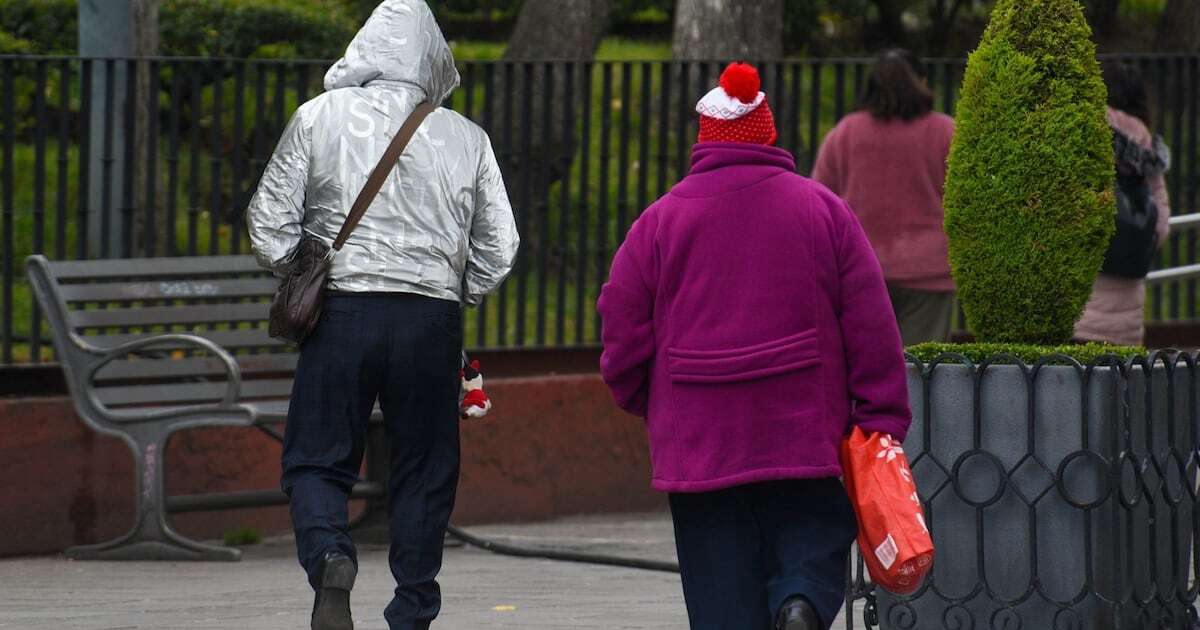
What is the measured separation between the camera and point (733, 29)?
12266mm

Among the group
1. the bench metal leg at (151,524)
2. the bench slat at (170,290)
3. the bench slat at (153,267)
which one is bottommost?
the bench metal leg at (151,524)

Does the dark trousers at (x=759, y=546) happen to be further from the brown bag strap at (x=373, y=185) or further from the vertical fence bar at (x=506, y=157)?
the vertical fence bar at (x=506, y=157)

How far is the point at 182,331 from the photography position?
8.36 m

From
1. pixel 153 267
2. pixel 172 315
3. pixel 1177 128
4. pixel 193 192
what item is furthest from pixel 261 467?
pixel 1177 128

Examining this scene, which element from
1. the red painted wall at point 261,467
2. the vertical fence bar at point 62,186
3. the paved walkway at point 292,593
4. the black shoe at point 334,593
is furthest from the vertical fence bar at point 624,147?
the black shoe at point 334,593

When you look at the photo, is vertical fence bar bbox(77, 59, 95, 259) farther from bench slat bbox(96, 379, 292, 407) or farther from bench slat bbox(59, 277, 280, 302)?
bench slat bbox(96, 379, 292, 407)

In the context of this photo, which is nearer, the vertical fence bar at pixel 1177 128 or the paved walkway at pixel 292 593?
the paved walkway at pixel 292 593

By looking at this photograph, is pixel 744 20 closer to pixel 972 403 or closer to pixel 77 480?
pixel 77 480

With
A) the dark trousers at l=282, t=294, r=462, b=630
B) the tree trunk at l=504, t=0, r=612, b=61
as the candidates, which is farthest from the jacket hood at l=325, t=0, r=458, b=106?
the tree trunk at l=504, t=0, r=612, b=61

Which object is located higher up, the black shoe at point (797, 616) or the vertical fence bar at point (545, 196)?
the vertical fence bar at point (545, 196)

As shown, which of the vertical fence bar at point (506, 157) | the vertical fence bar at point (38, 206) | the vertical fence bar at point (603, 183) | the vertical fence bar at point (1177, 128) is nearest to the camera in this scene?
the vertical fence bar at point (38, 206)

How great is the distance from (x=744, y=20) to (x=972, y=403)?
269 inches

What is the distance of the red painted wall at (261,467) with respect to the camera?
8.01 meters

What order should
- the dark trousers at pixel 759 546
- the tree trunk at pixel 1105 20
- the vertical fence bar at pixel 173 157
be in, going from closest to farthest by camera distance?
the dark trousers at pixel 759 546, the vertical fence bar at pixel 173 157, the tree trunk at pixel 1105 20
